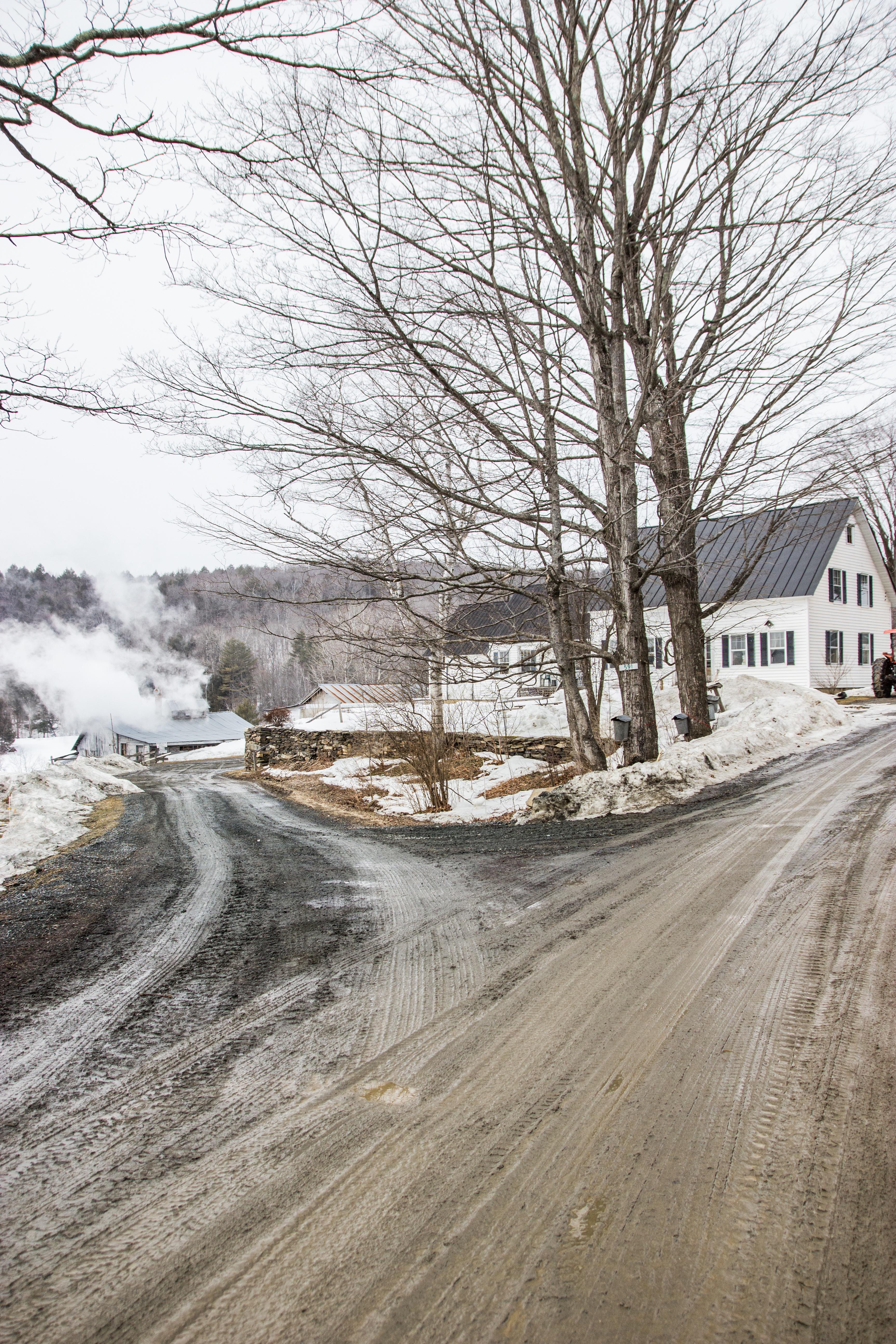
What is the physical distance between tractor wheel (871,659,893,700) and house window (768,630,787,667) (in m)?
4.50

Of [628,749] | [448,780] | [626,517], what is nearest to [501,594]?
[626,517]

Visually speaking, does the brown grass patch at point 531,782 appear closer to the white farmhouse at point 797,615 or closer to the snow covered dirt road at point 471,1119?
the snow covered dirt road at point 471,1119

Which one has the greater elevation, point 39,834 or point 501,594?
point 501,594

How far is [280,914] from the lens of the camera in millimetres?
4137

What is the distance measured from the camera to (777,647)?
23.7 m

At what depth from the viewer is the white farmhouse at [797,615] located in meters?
23.1

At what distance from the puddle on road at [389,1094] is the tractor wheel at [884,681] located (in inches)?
780

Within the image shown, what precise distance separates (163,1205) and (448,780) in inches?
414

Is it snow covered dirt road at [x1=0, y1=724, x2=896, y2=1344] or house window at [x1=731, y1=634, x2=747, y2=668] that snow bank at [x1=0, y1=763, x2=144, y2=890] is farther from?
house window at [x1=731, y1=634, x2=747, y2=668]

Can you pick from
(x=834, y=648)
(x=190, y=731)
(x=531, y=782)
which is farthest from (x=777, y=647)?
(x=190, y=731)

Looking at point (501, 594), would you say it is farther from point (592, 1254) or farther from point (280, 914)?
point (592, 1254)

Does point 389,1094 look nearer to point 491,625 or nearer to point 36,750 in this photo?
point 491,625

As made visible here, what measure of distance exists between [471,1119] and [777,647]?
24.6 meters

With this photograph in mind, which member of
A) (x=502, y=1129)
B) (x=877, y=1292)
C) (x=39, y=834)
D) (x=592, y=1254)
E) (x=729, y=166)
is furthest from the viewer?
(x=39, y=834)
